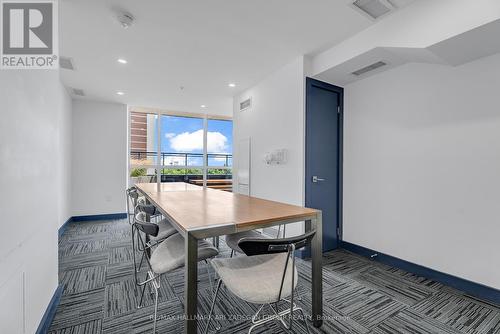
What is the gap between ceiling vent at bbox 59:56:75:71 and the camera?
319 centimetres

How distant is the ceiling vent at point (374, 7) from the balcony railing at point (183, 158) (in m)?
4.22

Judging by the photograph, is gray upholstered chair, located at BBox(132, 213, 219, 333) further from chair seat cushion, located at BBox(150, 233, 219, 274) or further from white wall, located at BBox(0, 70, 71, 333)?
white wall, located at BBox(0, 70, 71, 333)

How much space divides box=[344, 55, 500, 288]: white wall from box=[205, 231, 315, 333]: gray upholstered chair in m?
1.99

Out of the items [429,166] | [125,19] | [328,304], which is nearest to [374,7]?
[429,166]

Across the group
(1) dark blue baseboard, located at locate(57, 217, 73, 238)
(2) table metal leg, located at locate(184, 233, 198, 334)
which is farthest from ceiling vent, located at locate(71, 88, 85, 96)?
(2) table metal leg, located at locate(184, 233, 198, 334)

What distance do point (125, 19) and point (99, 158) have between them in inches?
154

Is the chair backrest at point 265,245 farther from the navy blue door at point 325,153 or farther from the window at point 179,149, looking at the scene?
the window at point 179,149

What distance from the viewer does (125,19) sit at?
2.27m

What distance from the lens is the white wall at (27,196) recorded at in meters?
1.18

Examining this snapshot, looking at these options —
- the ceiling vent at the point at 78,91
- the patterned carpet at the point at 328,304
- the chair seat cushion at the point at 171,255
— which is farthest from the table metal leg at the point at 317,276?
the ceiling vent at the point at 78,91

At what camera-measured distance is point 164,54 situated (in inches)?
121

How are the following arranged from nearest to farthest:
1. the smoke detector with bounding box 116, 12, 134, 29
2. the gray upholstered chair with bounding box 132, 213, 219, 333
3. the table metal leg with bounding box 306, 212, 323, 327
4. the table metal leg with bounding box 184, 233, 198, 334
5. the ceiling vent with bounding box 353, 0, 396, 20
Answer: the table metal leg with bounding box 184, 233, 198, 334 < the gray upholstered chair with bounding box 132, 213, 219, 333 < the table metal leg with bounding box 306, 212, 323, 327 < the ceiling vent with bounding box 353, 0, 396, 20 < the smoke detector with bounding box 116, 12, 134, 29

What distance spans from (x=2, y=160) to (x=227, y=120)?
602cm

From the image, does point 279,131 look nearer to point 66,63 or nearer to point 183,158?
point 66,63
